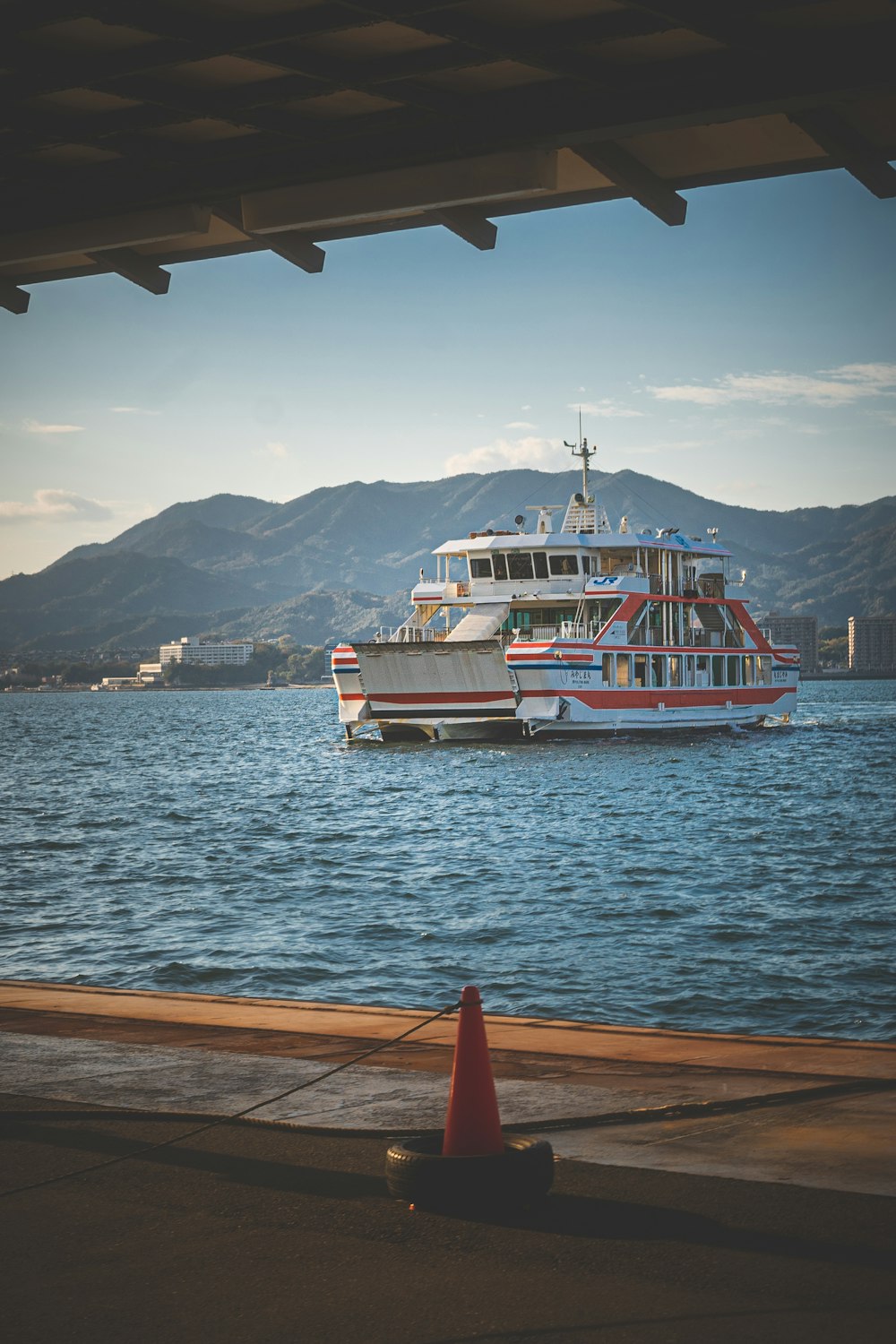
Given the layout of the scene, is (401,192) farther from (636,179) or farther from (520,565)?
(520,565)

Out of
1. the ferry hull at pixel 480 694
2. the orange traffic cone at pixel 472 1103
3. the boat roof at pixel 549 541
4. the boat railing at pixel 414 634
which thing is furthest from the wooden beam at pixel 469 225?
the boat railing at pixel 414 634

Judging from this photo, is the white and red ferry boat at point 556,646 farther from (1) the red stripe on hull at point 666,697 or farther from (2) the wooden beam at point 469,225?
(2) the wooden beam at point 469,225

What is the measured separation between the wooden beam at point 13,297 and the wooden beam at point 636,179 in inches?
127

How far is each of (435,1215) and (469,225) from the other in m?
3.92

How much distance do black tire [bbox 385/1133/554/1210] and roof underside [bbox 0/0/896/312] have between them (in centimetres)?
355

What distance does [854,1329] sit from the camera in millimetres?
3693

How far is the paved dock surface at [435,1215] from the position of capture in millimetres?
3896

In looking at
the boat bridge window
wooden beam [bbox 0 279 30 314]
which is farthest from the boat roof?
wooden beam [bbox 0 279 30 314]

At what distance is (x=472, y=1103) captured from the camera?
198 inches

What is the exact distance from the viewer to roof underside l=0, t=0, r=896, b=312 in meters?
4.51

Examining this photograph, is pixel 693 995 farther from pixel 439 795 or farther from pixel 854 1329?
pixel 439 795

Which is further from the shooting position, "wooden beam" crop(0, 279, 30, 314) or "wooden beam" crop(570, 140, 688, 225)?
"wooden beam" crop(0, 279, 30, 314)

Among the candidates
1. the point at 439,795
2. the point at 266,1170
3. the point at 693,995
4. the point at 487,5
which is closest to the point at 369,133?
the point at 487,5

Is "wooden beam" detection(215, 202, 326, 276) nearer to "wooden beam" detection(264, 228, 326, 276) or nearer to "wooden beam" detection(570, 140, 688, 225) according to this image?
"wooden beam" detection(264, 228, 326, 276)
